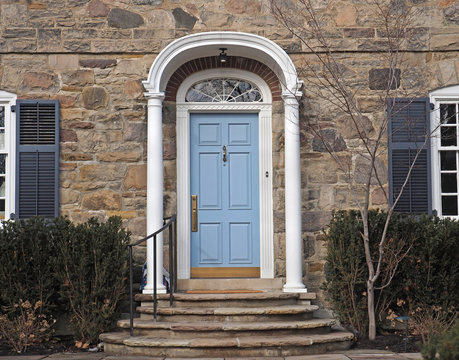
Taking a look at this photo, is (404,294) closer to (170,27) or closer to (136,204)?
(136,204)

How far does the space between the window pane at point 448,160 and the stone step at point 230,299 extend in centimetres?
242

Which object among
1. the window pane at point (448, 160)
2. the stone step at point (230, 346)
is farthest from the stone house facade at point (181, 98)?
the stone step at point (230, 346)

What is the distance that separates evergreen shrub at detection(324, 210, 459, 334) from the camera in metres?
7.29

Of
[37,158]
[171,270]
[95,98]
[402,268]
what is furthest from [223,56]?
[402,268]

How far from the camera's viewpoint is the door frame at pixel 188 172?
8148 mm

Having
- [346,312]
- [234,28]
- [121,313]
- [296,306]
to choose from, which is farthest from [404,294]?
[234,28]

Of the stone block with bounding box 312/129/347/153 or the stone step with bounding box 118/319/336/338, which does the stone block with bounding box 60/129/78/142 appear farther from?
the stone block with bounding box 312/129/347/153

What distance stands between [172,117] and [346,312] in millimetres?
3150

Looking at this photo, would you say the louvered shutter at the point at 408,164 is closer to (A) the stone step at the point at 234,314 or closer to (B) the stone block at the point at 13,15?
(A) the stone step at the point at 234,314

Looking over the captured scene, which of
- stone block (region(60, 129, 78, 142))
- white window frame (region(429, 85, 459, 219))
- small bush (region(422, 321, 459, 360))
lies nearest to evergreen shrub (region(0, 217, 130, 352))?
stone block (region(60, 129, 78, 142))

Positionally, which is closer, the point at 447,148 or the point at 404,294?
the point at 404,294

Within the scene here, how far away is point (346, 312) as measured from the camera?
7.35 m

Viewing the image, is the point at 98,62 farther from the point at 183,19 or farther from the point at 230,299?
the point at 230,299

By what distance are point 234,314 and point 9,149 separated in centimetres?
345
